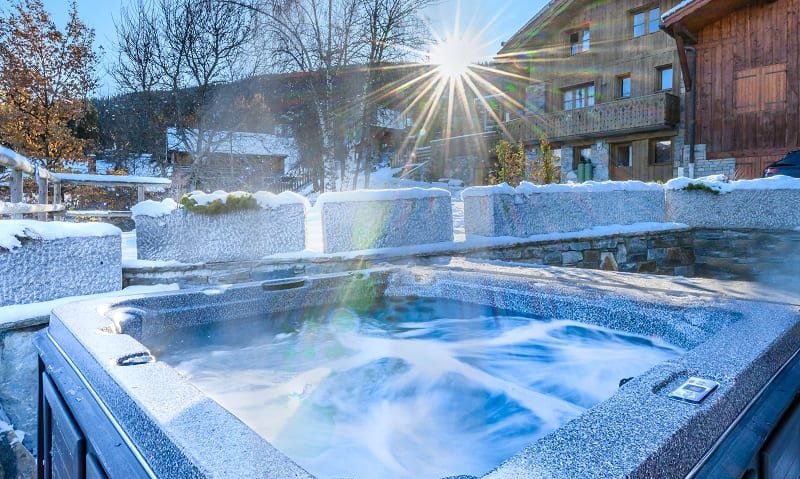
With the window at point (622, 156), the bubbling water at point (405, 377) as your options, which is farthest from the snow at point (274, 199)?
the window at point (622, 156)

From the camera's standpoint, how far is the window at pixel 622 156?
12.8 meters

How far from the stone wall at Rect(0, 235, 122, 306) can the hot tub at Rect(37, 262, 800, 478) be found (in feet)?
1.76

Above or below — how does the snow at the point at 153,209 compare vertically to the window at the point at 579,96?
below

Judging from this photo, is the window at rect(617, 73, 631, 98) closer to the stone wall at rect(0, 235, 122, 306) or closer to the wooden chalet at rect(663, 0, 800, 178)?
the wooden chalet at rect(663, 0, 800, 178)

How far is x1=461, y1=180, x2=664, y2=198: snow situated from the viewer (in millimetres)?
4652

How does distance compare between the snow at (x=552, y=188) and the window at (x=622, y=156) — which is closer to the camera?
the snow at (x=552, y=188)

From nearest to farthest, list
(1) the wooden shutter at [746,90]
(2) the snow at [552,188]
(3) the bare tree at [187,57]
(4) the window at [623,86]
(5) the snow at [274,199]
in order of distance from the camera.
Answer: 1. (5) the snow at [274,199]
2. (2) the snow at [552,188]
3. (1) the wooden shutter at [746,90]
4. (3) the bare tree at [187,57]
5. (4) the window at [623,86]

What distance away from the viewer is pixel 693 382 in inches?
45.4

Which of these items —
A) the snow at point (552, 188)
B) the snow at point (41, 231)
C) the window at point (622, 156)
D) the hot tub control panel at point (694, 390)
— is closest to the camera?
the hot tub control panel at point (694, 390)

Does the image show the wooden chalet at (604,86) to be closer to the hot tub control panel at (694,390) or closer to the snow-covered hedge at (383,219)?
the snow-covered hedge at (383,219)

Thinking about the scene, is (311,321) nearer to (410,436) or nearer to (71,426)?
(410,436)

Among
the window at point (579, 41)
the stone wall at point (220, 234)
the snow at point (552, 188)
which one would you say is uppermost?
the window at point (579, 41)

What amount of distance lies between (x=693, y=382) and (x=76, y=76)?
10424 millimetres

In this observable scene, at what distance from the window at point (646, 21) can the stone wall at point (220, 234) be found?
1175cm
